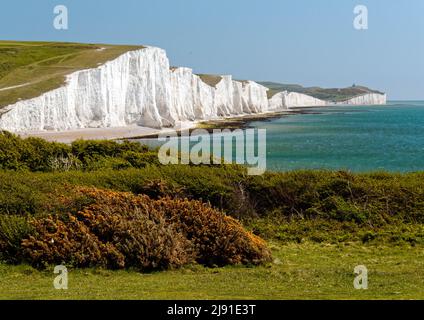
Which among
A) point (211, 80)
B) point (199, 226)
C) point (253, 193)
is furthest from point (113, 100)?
point (211, 80)

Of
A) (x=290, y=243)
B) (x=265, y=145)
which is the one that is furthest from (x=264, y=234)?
(x=265, y=145)

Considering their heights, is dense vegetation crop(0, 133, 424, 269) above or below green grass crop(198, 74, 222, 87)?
below

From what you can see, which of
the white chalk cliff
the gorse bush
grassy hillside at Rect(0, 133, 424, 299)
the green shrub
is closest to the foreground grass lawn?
grassy hillside at Rect(0, 133, 424, 299)

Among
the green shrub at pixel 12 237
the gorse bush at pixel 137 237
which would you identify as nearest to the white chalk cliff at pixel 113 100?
the green shrub at pixel 12 237

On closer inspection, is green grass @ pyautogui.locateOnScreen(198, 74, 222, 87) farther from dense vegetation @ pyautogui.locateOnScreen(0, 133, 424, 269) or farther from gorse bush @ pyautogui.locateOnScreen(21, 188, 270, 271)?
gorse bush @ pyautogui.locateOnScreen(21, 188, 270, 271)

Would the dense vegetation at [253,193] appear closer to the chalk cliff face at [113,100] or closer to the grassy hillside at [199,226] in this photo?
the grassy hillside at [199,226]

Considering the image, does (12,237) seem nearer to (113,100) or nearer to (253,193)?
(253,193)
